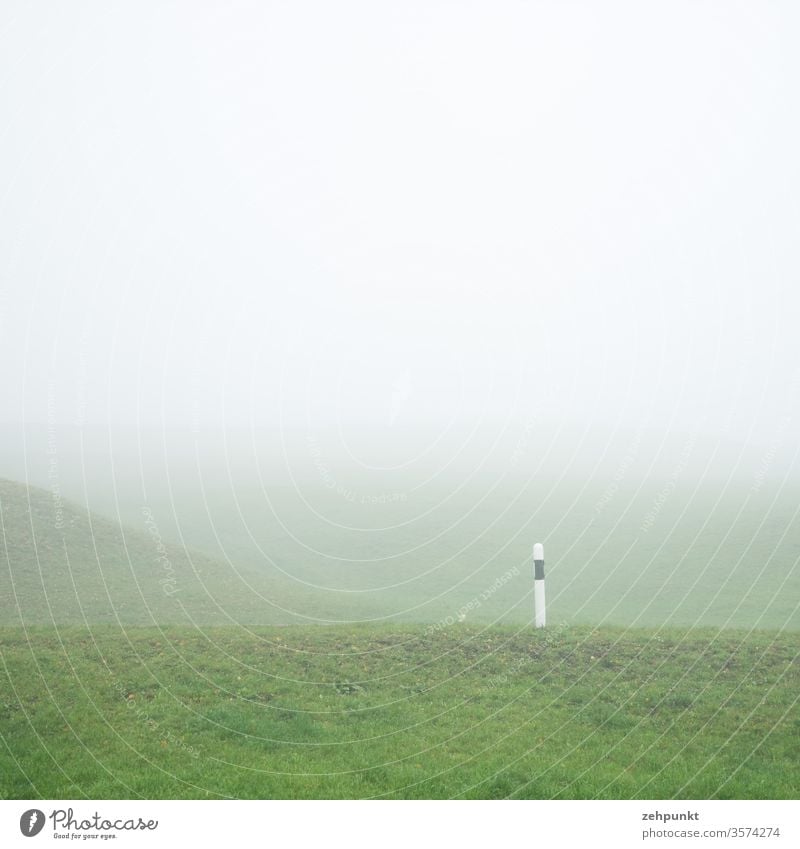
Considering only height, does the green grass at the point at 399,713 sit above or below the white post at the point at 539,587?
below

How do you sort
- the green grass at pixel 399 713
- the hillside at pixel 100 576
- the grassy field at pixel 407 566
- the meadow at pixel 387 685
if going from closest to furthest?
the green grass at pixel 399 713, the meadow at pixel 387 685, the hillside at pixel 100 576, the grassy field at pixel 407 566

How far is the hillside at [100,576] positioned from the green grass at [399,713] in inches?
225

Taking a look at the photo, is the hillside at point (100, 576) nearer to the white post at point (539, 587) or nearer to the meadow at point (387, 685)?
the meadow at point (387, 685)

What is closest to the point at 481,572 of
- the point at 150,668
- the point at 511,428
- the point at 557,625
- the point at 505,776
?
the point at 557,625

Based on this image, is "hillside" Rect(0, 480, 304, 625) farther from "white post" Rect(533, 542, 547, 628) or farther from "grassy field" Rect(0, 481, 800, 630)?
"white post" Rect(533, 542, 547, 628)

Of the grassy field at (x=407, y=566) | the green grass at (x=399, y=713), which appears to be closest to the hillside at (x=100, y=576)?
the grassy field at (x=407, y=566)

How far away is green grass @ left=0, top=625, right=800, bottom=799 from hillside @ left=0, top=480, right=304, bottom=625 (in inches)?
225

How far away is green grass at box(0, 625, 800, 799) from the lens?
27.3 feet

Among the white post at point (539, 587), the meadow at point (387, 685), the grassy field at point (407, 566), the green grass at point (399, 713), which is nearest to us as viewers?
the green grass at point (399, 713)

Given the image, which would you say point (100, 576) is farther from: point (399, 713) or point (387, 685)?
point (399, 713)

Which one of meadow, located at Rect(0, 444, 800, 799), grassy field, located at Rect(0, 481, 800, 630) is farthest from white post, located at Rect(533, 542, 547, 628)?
grassy field, located at Rect(0, 481, 800, 630)

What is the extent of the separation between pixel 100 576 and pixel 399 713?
1570 centimetres

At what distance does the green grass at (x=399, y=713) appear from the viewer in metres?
8.33

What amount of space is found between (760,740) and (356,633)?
6821mm
